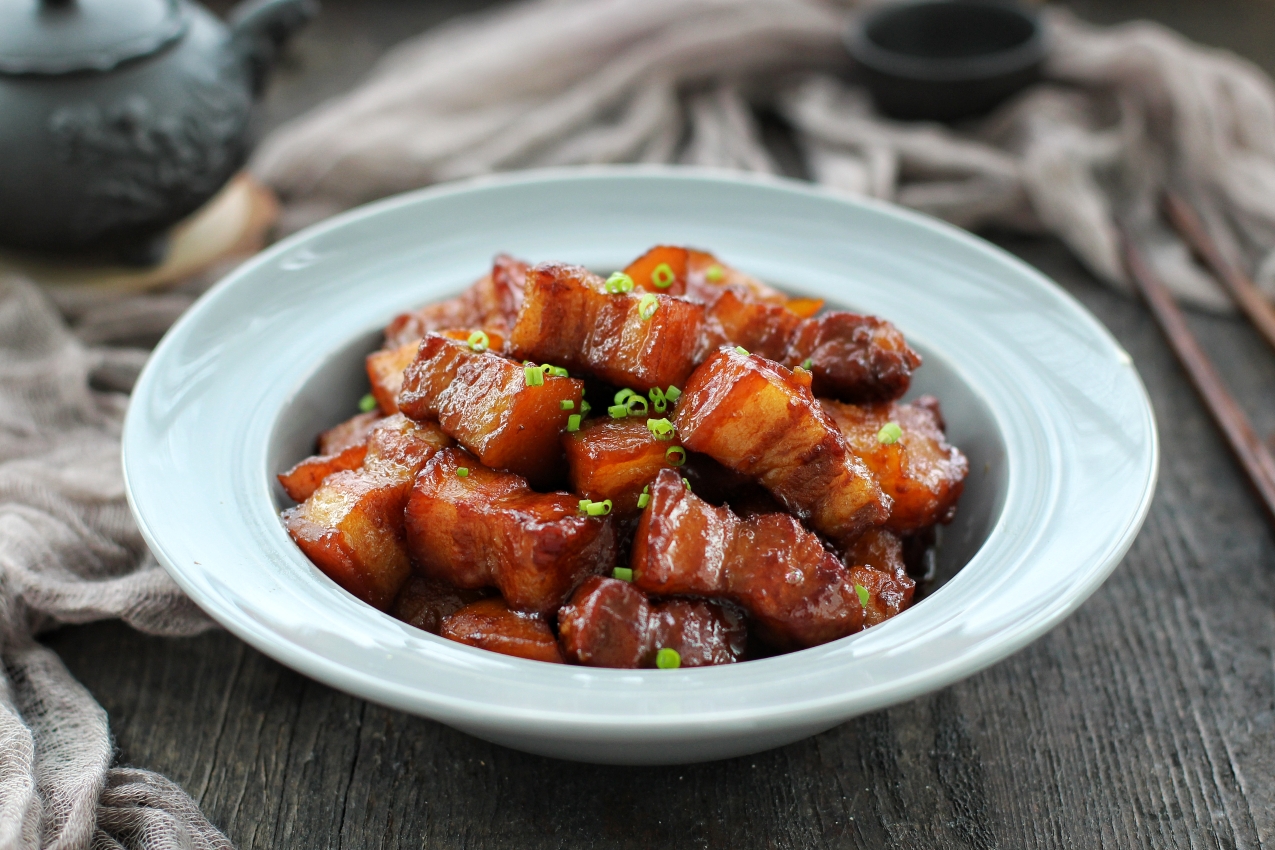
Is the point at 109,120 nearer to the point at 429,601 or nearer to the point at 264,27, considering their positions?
→ the point at 264,27

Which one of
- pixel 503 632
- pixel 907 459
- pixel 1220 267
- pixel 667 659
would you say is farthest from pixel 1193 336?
pixel 503 632

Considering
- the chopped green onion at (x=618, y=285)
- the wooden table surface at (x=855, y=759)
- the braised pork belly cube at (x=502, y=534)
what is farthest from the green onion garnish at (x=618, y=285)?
the wooden table surface at (x=855, y=759)

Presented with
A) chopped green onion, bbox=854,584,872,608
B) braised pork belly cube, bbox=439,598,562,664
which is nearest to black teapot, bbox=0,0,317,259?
braised pork belly cube, bbox=439,598,562,664

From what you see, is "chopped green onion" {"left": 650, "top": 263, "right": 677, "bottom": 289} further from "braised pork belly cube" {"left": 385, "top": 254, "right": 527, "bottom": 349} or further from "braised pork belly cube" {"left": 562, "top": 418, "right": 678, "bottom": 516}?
"braised pork belly cube" {"left": 562, "top": 418, "right": 678, "bottom": 516}

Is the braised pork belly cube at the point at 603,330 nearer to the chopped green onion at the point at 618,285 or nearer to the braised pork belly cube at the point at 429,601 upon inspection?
the chopped green onion at the point at 618,285

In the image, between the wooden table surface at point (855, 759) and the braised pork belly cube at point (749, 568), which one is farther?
the wooden table surface at point (855, 759)

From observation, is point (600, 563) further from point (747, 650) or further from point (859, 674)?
point (859, 674)
